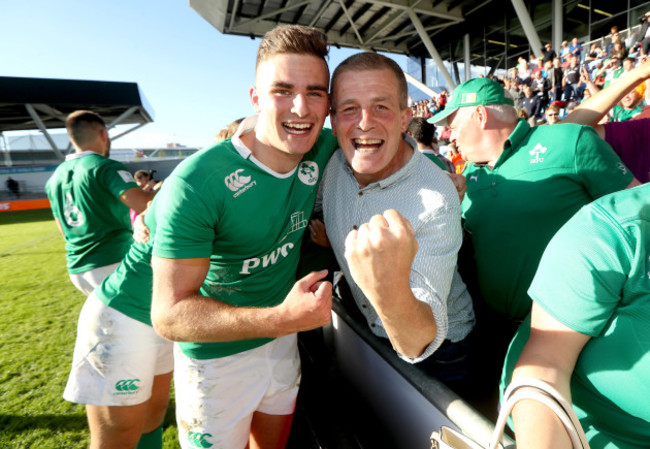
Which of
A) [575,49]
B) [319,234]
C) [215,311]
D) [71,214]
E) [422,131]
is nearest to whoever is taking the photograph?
[215,311]

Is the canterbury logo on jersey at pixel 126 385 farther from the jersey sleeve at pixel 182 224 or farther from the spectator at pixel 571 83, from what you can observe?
the spectator at pixel 571 83

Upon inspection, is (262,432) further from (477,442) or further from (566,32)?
(566,32)

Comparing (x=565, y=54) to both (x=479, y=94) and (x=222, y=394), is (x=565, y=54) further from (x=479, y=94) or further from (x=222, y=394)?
(x=222, y=394)

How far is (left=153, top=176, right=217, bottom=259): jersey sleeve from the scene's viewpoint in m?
1.34

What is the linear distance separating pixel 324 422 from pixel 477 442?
4.20 ft

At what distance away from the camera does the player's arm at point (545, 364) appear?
872 mm

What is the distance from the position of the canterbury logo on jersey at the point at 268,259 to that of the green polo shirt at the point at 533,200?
3.91ft

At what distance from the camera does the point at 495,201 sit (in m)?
2.07

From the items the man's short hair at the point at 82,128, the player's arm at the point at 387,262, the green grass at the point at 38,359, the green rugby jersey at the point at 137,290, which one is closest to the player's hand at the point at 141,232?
the green rugby jersey at the point at 137,290

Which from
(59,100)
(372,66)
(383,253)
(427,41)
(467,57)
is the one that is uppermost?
(427,41)

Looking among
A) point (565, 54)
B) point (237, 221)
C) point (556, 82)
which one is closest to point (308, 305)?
point (237, 221)

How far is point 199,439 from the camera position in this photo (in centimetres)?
172

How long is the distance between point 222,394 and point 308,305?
38.0 inches

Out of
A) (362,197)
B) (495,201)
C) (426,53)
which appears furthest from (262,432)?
(426,53)
